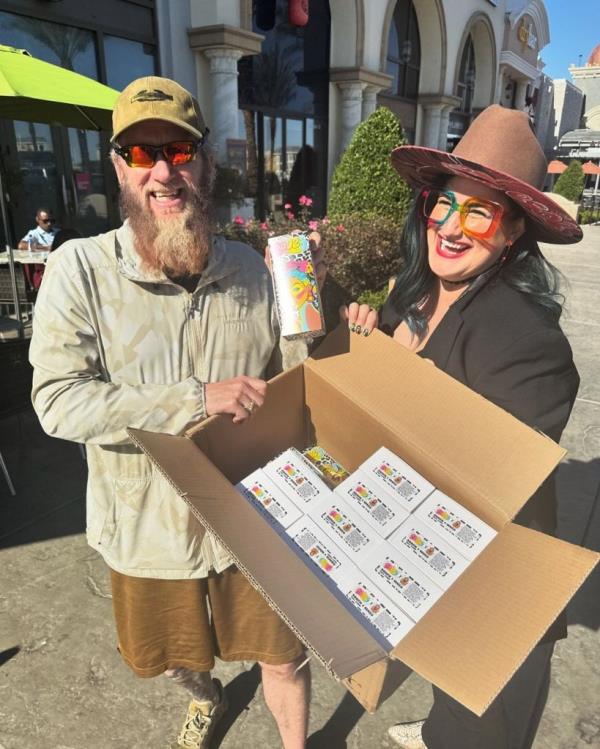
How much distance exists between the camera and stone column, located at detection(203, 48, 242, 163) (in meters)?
8.93

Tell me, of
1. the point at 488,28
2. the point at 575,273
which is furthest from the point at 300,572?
the point at 488,28

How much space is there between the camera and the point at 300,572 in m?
1.20

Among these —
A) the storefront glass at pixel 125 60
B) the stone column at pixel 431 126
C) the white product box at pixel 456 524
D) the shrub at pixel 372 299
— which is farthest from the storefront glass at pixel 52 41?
the stone column at pixel 431 126

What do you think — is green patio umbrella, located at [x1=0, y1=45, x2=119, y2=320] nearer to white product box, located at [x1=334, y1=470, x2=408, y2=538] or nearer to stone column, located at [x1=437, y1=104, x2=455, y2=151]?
white product box, located at [x1=334, y1=470, x2=408, y2=538]

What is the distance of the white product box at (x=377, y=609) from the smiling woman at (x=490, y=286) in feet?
1.69

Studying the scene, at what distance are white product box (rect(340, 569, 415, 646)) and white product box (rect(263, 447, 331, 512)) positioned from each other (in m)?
0.25

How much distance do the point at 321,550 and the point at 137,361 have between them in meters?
0.73

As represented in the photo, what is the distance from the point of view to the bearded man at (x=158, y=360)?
144 cm

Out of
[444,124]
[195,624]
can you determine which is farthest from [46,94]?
[444,124]

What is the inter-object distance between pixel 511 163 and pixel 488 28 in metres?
23.2

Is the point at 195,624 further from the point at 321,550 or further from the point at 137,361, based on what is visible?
the point at 137,361

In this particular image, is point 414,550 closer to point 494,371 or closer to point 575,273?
point 494,371

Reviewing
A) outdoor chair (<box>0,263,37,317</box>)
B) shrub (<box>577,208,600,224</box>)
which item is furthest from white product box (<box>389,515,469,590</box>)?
shrub (<box>577,208,600,224</box>)

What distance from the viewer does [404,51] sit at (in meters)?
16.4
